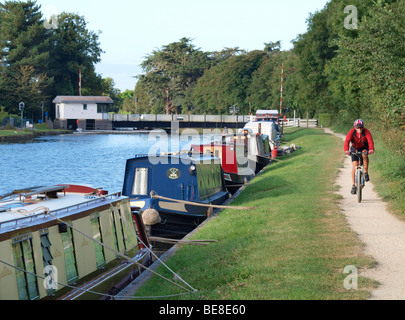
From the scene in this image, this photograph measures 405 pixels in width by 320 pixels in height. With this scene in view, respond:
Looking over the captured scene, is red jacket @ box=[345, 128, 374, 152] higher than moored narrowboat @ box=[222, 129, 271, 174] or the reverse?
higher

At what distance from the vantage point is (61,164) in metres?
43.9

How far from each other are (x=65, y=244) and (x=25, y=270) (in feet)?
3.98

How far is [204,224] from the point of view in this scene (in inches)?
623

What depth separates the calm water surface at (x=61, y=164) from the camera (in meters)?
34.6

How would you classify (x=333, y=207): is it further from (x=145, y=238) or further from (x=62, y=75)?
(x=62, y=75)

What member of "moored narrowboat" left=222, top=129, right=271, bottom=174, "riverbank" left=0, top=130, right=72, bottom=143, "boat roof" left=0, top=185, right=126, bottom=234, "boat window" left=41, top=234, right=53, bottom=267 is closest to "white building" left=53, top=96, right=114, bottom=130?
"riverbank" left=0, top=130, right=72, bottom=143

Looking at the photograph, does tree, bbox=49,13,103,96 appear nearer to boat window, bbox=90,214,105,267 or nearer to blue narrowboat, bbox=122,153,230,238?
blue narrowboat, bbox=122,153,230,238

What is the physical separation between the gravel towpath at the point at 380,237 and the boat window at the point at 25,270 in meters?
4.41

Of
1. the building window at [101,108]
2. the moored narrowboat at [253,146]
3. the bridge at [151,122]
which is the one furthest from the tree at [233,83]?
the moored narrowboat at [253,146]

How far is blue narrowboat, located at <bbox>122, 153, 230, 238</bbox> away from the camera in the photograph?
15932 mm

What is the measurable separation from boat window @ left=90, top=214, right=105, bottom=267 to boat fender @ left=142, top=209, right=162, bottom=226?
4.76 meters

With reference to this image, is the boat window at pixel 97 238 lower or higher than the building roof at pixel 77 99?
lower

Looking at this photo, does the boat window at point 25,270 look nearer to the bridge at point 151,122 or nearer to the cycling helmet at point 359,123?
the cycling helmet at point 359,123
